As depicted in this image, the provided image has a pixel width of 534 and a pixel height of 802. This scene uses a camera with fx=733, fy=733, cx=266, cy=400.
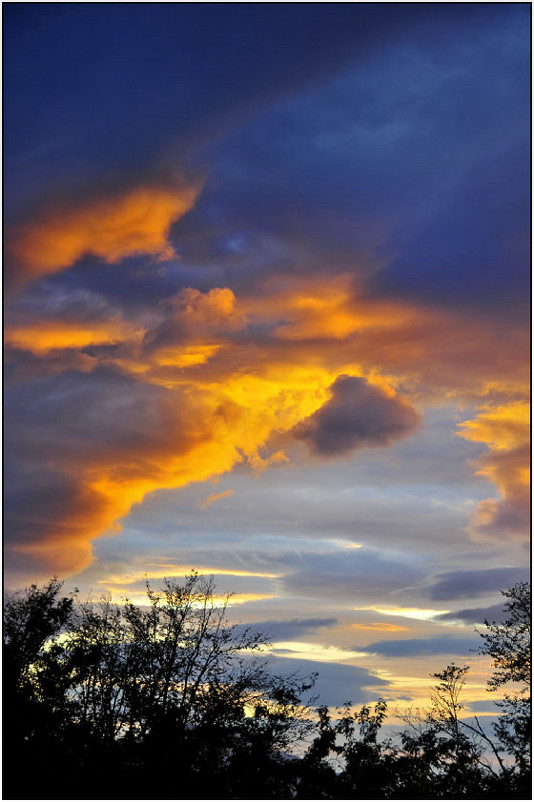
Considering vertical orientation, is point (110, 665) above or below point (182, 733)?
above

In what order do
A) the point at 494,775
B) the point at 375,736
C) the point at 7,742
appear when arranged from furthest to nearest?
the point at 375,736 → the point at 494,775 → the point at 7,742

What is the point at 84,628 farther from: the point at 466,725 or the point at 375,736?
the point at 375,736

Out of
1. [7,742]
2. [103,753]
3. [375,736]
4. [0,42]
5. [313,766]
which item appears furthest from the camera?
[375,736]

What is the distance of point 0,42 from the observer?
1617 cm

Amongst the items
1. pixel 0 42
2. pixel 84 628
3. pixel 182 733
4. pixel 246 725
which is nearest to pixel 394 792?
pixel 246 725

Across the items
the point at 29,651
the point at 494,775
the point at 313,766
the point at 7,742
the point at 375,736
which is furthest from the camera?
the point at 375,736

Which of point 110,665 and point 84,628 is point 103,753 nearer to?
point 110,665

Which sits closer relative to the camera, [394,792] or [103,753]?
[103,753]

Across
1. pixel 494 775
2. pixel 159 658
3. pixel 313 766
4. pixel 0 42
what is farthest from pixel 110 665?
pixel 0 42

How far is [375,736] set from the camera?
5247cm

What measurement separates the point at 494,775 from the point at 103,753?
55.2 feet

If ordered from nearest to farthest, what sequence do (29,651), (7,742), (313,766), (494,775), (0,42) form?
1. (0,42)
2. (7,742)
3. (494,775)
4. (29,651)
5. (313,766)

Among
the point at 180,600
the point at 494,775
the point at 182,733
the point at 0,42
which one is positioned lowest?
the point at 494,775

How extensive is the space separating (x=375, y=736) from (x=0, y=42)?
50.2 metres
